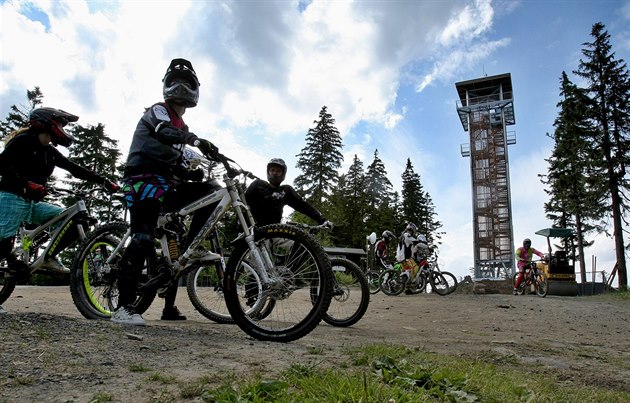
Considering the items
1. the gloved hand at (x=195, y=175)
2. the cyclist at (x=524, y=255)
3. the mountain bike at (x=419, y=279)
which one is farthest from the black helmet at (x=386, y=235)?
the gloved hand at (x=195, y=175)

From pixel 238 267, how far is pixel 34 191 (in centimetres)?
269

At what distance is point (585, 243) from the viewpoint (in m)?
36.3

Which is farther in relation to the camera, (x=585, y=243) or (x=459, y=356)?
(x=585, y=243)

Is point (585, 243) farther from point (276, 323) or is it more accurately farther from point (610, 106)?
point (276, 323)

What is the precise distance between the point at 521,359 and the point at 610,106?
30.6 meters

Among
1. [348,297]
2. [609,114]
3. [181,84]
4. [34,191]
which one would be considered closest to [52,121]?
[34,191]

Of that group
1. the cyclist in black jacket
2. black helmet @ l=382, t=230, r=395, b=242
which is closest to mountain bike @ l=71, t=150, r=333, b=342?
the cyclist in black jacket

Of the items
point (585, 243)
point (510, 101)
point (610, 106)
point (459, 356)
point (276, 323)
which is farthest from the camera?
point (510, 101)

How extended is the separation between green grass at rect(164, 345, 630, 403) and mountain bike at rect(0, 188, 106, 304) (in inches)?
142

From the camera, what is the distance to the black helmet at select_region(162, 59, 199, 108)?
4504 millimetres

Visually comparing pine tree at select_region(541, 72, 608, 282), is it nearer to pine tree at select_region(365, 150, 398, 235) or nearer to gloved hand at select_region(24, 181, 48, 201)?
pine tree at select_region(365, 150, 398, 235)

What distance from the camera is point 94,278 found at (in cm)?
484

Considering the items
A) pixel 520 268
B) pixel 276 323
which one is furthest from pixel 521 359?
pixel 520 268

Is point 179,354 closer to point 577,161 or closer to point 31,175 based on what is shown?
point 31,175
